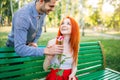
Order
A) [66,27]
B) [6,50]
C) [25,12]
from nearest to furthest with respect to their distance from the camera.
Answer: [25,12]
[6,50]
[66,27]

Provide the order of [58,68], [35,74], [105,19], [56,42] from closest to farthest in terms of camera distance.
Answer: [56,42] → [58,68] → [35,74] → [105,19]

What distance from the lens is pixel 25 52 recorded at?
9.71ft

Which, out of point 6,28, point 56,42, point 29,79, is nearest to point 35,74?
point 29,79

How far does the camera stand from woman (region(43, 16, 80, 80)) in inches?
133

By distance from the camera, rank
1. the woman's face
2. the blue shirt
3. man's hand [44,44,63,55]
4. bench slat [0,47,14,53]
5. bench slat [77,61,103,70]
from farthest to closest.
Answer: bench slat [77,61,103,70]
the woman's face
bench slat [0,47,14,53]
man's hand [44,44,63,55]
the blue shirt

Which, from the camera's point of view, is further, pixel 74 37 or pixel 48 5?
pixel 74 37

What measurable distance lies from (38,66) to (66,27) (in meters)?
0.70

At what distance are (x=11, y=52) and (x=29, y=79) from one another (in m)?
0.49

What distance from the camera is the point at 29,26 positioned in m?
3.08

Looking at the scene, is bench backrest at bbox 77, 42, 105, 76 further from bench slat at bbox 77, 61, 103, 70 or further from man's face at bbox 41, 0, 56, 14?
man's face at bbox 41, 0, 56, 14

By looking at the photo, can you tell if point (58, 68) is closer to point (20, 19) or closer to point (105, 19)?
point (20, 19)

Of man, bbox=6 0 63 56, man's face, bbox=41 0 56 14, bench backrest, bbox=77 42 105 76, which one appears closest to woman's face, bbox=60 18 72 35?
man, bbox=6 0 63 56

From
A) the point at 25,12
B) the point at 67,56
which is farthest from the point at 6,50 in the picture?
the point at 67,56

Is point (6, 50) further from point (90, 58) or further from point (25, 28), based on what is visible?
point (90, 58)
